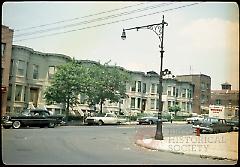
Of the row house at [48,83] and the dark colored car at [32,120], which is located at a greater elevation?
the row house at [48,83]

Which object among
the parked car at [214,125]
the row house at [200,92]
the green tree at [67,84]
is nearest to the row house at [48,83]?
the green tree at [67,84]

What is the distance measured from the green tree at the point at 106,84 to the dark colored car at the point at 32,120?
27.7ft

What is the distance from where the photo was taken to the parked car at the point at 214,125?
987 inches

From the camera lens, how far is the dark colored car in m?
21.8

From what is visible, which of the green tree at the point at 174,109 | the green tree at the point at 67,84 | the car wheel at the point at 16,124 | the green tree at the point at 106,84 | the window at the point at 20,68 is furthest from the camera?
the green tree at the point at 174,109

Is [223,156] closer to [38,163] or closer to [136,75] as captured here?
[38,163]

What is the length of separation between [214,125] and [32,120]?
46.0ft

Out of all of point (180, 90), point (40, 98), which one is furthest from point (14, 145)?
point (180, 90)

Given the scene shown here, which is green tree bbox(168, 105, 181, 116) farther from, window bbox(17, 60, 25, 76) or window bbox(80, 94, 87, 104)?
window bbox(17, 60, 25, 76)

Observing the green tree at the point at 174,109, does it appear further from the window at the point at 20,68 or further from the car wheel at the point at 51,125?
the car wheel at the point at 51,125

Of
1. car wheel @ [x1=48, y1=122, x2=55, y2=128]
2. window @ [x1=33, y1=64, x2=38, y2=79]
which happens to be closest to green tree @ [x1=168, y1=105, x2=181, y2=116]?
window @ [x1=33, y1=64, x2=38, y2=79]

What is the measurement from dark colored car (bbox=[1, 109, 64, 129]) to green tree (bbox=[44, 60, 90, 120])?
380 cm

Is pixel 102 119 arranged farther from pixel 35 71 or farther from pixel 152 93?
pixel 152 93

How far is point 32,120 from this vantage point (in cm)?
2311
